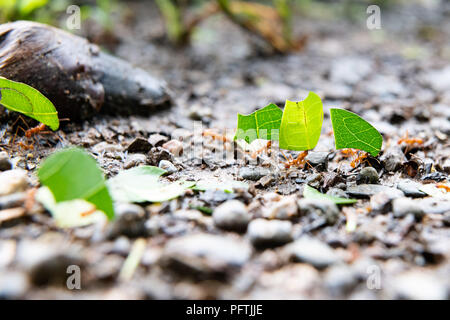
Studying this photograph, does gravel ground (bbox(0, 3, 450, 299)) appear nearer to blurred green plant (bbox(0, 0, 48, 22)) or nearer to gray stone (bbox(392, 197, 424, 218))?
gray stone (bbox(392, 197, 424, 218))

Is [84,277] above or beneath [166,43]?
beneath

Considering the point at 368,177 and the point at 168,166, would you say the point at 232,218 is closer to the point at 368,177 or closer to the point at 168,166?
the point at 168,166

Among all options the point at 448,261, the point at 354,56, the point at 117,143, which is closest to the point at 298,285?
the point at 448,261

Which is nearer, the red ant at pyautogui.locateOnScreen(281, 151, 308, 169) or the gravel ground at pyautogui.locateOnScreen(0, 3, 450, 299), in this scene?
the gravel ground at pyautogui.locateOnScreen(0, 3, 450, 299)

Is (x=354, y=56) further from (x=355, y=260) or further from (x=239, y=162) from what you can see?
(x=355, y=260)

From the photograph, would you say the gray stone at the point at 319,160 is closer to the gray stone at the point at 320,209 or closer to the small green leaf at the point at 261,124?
the small green leaf at the point at 261,124


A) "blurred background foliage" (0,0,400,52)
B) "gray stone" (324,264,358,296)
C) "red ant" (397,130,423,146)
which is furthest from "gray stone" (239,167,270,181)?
"blurred background foliage" (0,0,400,52)
